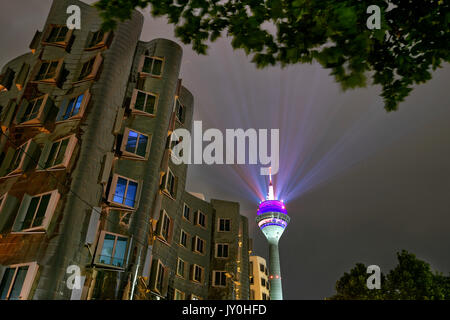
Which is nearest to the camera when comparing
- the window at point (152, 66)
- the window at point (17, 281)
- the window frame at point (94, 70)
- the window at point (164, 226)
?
the window at point (17, 281)

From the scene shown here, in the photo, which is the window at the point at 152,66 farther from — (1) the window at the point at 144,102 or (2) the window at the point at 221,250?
(2) the window at the point at 221,250

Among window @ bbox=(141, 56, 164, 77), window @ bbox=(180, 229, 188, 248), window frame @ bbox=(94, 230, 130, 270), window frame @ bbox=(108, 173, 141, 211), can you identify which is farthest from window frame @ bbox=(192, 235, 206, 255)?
window @ bbox=(141, 56, 164, 77)

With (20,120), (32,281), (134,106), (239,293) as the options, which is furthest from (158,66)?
(239,293)

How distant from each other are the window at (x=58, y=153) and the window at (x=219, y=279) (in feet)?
67.1

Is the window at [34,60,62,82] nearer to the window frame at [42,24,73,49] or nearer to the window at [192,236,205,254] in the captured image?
the window frame at [42,24,73,49]

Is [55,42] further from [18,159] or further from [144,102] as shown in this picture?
[18,159]

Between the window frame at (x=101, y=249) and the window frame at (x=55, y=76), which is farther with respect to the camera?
the window frame at (x=55, y=76)

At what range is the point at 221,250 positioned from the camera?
34.2 metres

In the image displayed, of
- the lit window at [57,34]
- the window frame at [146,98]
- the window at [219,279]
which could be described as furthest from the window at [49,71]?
the window at [219,279]

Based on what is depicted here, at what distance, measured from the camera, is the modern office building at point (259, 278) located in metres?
77.5

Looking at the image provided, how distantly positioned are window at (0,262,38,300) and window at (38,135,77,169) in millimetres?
5395

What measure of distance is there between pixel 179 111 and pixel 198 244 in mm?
13633

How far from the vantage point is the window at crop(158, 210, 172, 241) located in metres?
22.2
